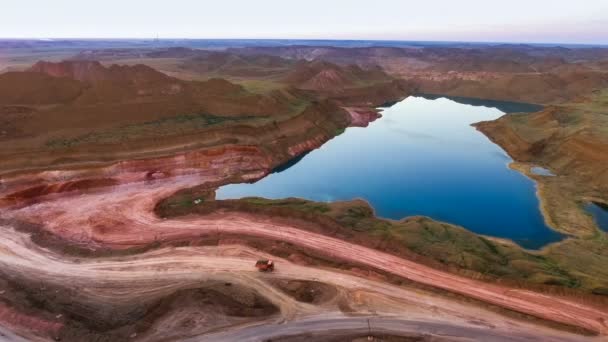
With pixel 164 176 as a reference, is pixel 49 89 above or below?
above

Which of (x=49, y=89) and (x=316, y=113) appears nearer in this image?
(x=49, y=89)

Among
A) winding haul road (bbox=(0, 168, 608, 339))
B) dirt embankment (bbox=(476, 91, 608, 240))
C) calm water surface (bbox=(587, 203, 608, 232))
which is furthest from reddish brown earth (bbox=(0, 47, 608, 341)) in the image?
calm water surface (bbox=(587, 203, 608, 232))

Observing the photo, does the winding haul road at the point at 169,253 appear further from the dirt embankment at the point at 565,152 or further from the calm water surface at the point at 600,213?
the calm water surface at the point at 600,213

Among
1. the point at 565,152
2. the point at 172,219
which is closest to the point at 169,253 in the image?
the point at 172,219

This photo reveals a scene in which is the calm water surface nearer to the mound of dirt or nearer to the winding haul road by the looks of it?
the winding haul road

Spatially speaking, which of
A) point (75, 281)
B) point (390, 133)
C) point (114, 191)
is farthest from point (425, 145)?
point (75, 281)

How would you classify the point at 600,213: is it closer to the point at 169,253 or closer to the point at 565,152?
the point at 565,152

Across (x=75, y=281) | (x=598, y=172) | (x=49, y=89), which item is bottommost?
(x=75, y=281)

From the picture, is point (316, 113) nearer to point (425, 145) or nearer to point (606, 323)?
point (425, 145)
